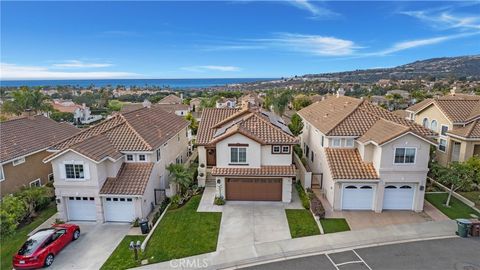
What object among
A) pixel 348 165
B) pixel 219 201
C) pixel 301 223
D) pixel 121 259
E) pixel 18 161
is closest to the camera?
pixel 121 259

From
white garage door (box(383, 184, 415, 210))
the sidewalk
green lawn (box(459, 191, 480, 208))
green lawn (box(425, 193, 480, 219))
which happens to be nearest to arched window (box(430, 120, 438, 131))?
green lawn (box(459, 191, 480, 208))

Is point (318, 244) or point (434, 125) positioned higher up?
point (434, 125)

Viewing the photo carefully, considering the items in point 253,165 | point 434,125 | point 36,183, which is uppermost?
point 434,125

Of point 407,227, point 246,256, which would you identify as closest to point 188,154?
point 246,256

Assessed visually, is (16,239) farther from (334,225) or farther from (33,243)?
(334,225)

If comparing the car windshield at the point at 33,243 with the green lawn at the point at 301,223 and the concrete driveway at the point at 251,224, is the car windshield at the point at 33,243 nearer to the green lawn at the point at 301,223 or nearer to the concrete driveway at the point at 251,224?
the concrete driveway at the point at 251,224

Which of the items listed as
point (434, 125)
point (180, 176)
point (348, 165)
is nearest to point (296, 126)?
point (348, 165)

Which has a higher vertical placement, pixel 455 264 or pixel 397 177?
pixel 397 177

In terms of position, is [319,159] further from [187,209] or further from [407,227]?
[187,209]
